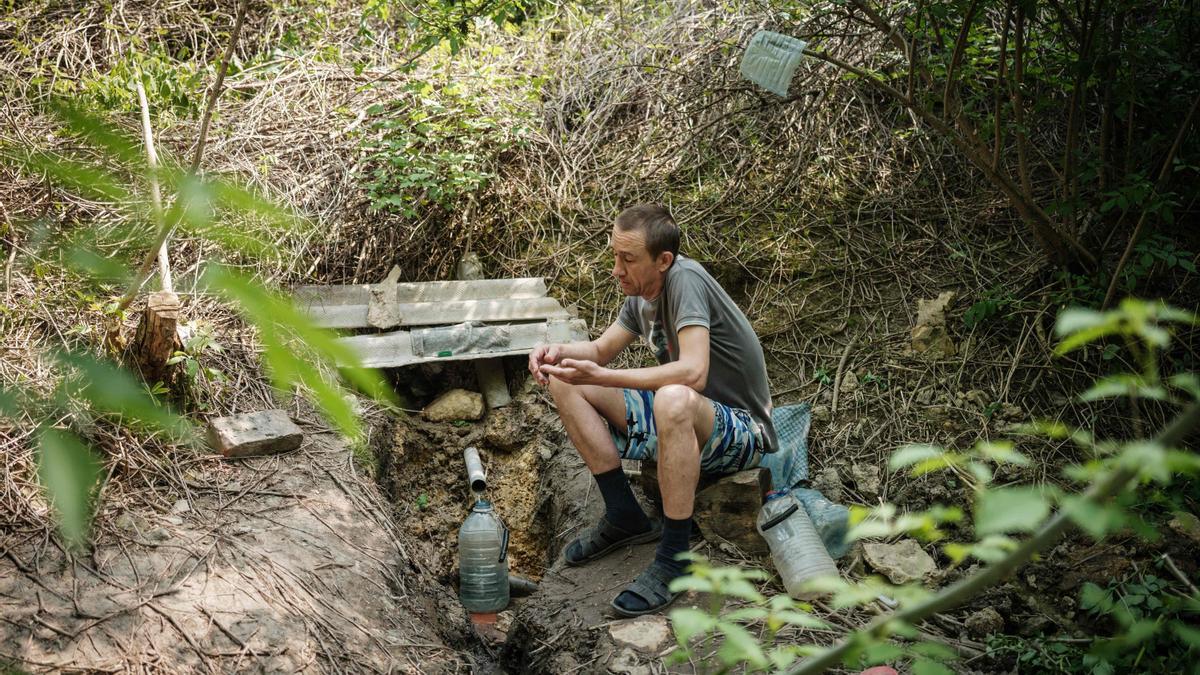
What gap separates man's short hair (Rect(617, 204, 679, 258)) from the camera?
10.8ft

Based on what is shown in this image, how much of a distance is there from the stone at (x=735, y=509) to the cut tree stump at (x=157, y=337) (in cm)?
216

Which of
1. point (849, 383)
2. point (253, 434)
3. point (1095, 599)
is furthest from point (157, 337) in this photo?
point (1095, 599)

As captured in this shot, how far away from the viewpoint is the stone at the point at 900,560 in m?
3.18

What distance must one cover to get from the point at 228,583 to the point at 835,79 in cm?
442

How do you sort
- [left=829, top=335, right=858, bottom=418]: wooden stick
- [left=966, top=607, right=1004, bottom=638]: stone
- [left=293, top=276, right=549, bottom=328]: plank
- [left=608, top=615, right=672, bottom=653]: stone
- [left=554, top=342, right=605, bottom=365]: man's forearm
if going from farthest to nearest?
[left=293, top=276, right=549, bottom=328]: plank, [left=829, top=335, right=858, bottom=418]: wooden stick, [left=554, top=342, right=605, bottom=365]: man's forearm, [left=966, top=607, right=1004, bottom=638]: stone, [left=608, top=615, right=672, bottom=653]: stone

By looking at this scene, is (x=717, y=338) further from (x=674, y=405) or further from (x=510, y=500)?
(x=510, y=500)

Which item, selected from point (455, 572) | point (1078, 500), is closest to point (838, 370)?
point (455, 572)

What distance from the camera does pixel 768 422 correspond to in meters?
3.62

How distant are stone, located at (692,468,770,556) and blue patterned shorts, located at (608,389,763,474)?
0.22ft

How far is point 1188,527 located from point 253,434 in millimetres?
3699

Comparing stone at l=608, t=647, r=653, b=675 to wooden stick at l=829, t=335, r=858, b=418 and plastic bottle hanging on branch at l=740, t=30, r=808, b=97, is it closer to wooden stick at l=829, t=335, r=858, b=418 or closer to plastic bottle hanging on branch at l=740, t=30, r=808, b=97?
wooden stick at l=829, t=335, r=858, b=418

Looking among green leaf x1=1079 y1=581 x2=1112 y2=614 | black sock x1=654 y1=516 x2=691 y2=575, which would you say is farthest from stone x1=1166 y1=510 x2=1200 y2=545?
black sock x1=654 y1=516 x2=691 y2=575

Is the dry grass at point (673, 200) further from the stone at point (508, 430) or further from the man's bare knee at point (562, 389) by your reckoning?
the man's bare knee at point (562, 389)

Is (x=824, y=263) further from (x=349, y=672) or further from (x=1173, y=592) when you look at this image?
(x=349, y=672)
